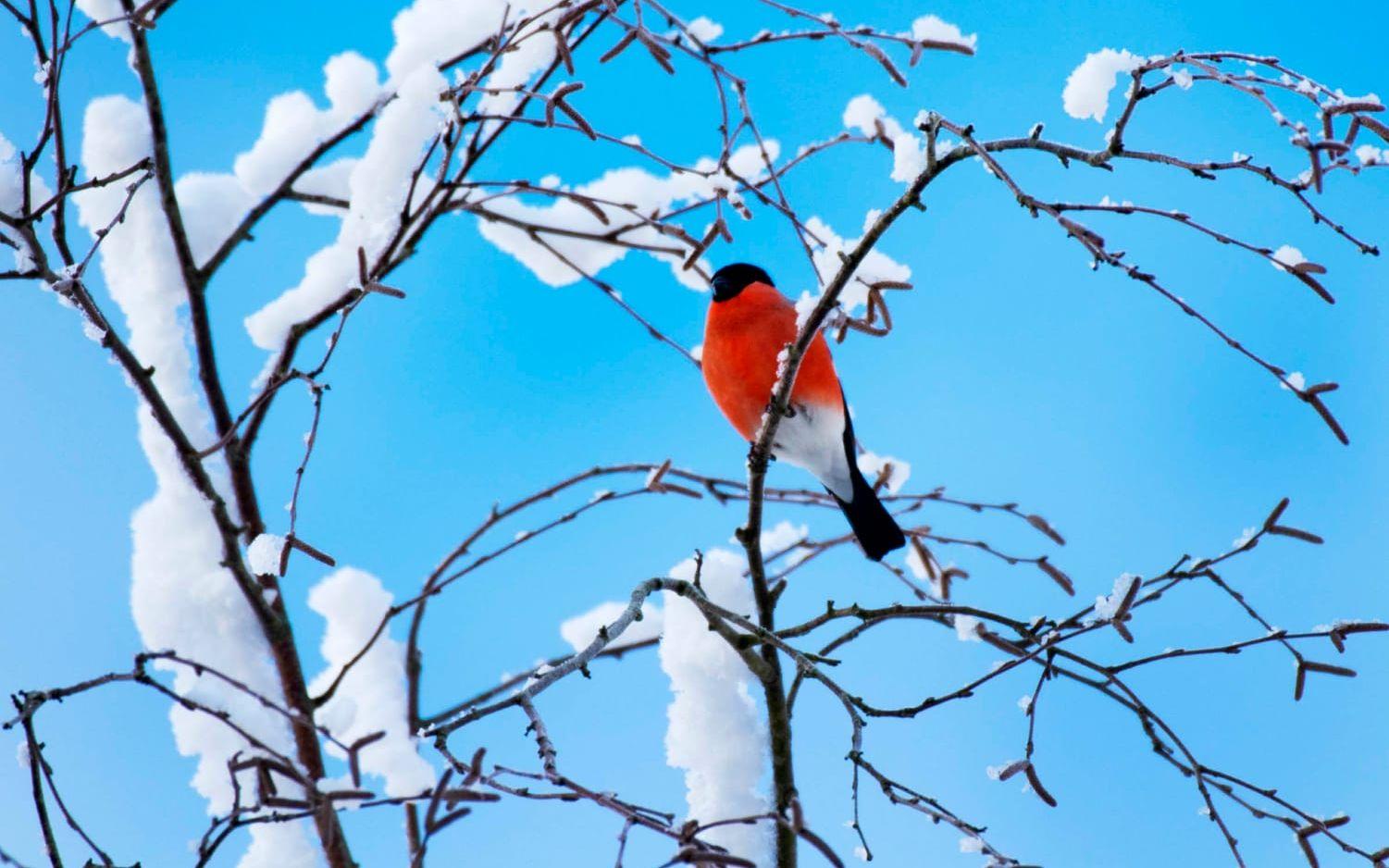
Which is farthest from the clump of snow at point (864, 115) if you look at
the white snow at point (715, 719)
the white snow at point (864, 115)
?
the white snow at point (715, 719)

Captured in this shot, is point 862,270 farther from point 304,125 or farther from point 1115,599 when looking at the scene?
point 304,125

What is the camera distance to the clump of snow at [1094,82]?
132cm

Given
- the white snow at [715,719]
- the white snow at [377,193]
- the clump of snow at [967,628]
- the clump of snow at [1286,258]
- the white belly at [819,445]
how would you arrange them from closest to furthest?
1. the clump of snow at [1286,258]
2. the clump of snow at [967,628]
3. the white snow at [715,719]
4. the white snow at [377,193]
5. the white belly at [819,445]

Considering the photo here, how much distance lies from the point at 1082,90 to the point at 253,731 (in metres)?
1.71

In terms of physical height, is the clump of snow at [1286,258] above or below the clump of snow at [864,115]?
below

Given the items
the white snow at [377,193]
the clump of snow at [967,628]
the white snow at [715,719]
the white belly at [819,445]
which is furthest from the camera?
the white belly at [819,445]

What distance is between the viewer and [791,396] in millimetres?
2875

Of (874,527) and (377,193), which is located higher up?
(377,193)

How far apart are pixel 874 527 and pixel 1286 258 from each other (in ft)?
5.81

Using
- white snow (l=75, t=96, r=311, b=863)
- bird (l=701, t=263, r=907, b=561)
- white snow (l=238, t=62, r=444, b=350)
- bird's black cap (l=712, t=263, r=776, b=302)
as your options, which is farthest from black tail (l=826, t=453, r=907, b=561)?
white snow (l=75, t=96, r=311, b=863)

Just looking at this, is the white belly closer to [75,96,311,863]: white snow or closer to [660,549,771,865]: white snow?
[660,549,771,865]: white snow

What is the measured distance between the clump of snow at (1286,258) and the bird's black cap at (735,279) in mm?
1840

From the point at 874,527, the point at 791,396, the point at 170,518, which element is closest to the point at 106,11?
the point at 170,518

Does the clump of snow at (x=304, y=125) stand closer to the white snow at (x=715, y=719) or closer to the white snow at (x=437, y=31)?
the white snow at (x=437, y=31)
